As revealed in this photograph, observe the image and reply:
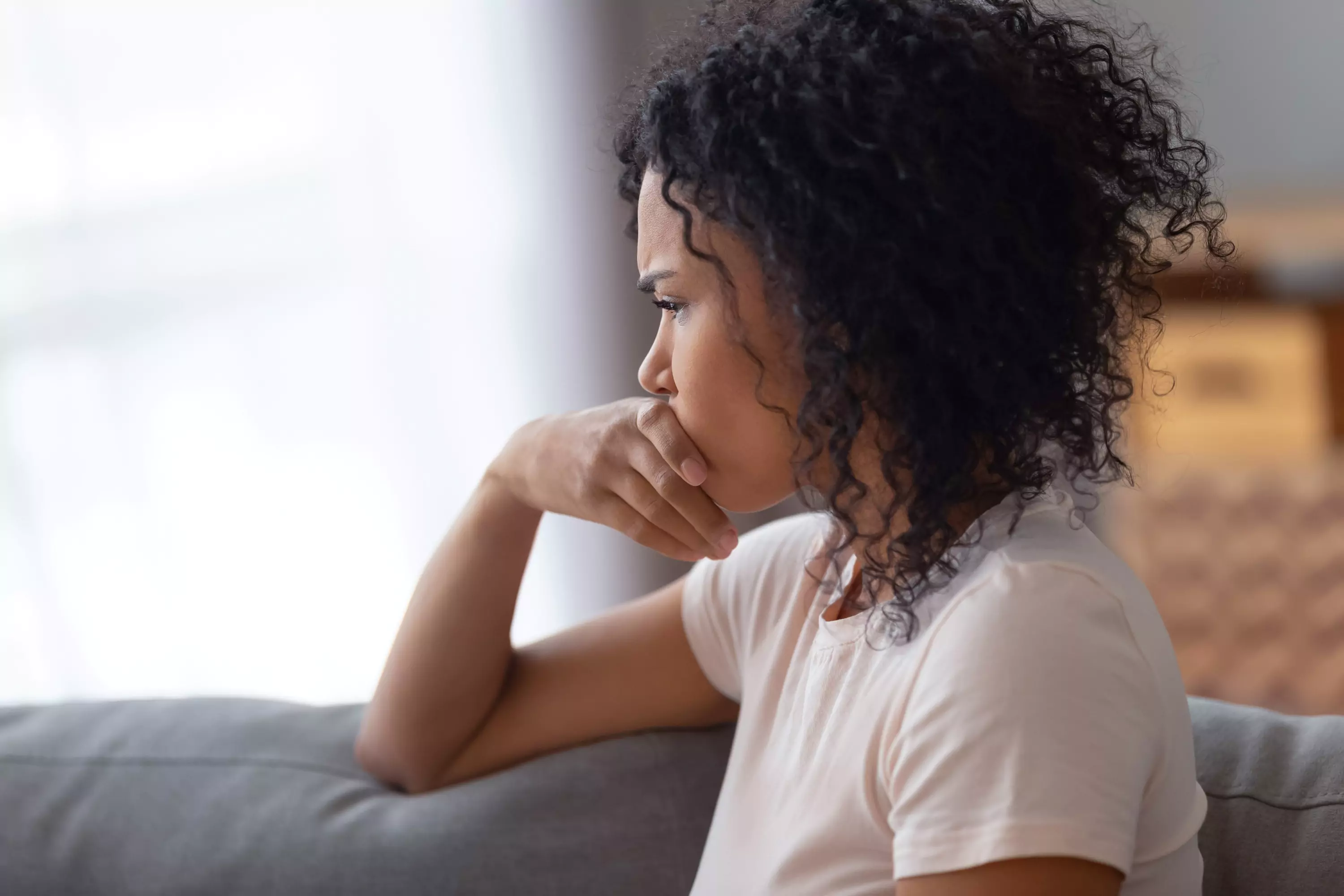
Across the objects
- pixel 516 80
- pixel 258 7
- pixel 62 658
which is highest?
pixel 258 7

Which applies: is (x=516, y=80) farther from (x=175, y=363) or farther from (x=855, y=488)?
(x=855, y=488)

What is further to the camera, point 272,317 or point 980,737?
point 272,317

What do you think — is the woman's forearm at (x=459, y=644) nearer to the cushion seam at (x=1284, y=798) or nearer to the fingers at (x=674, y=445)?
the fingers at (x=674, y=445)

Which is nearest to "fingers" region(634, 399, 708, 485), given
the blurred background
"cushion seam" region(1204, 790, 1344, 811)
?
"cushion seam" region(1204, 790, 1344, 811)

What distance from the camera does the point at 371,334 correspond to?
219 centimetres

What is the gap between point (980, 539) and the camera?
0.86m

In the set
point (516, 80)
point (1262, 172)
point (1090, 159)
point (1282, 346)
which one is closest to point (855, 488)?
point (1090, 159)

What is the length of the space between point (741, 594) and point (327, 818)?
0.46m

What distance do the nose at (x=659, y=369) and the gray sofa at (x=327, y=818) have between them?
432mm

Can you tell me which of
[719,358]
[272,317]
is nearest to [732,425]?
[719,358]

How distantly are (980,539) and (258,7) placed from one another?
165 centimetres

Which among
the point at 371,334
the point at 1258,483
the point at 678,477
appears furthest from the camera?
the point at 1258,483

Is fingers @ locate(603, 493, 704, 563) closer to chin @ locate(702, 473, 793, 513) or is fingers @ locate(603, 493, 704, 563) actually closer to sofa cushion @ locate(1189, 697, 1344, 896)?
chin @ locate(702, 473, 793, 513)

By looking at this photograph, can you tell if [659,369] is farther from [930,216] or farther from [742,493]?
[930,216]
